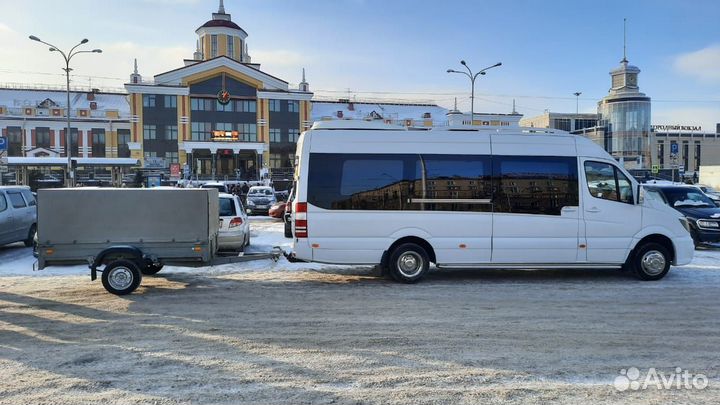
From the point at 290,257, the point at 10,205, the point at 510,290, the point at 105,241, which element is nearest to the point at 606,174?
the point at 510,290

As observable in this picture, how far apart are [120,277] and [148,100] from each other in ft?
220

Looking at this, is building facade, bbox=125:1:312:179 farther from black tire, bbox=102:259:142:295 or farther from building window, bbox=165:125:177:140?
black tire, bbox=102:259:142:295

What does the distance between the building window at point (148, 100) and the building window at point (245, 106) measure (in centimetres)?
1050

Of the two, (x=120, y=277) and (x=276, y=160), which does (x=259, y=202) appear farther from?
(x=276, y=160)

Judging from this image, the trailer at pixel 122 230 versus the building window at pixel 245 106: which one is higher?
the building window at pixel 245 106

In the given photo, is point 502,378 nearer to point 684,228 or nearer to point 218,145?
point 684,228

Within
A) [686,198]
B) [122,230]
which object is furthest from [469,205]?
[686,198]

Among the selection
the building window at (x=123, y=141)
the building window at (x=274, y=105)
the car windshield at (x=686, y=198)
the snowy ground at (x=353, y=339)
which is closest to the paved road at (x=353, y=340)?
the snowy ground at (x=353, y=339)

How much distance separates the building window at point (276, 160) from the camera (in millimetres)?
74188

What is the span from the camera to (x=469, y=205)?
32.3 feet

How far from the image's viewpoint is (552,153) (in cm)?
1012

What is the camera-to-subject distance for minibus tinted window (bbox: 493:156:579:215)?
9930 millimetres

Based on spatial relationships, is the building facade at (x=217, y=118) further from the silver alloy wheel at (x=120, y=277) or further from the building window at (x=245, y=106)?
the silver alloy wheel at (x=120, y=277)

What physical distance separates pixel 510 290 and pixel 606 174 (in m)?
3.08
